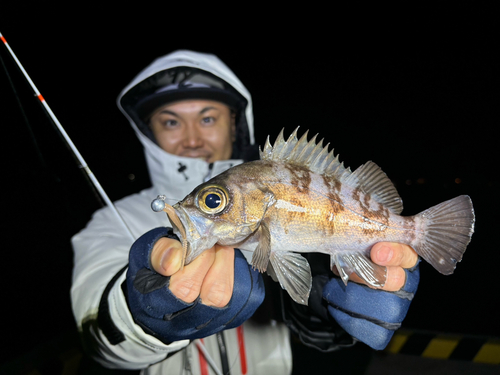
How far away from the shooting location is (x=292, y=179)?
1.49 meters

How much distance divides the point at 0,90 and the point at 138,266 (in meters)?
3.01

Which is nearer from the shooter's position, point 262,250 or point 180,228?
point 180,228

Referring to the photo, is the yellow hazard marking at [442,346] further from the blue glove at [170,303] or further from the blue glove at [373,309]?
the blue glove at [170,303]

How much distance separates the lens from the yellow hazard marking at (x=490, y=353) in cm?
354

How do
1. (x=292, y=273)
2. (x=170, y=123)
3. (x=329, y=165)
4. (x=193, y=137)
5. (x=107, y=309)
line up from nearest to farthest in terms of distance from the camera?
(x=292, y=273)
(x=329, y=165)
(x=107, y=309)
(x=193, y=137)
(x=170, y=123)

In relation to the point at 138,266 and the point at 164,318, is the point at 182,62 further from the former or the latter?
the point at 164,318

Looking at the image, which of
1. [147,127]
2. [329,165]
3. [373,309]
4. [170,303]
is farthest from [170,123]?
[373,309]

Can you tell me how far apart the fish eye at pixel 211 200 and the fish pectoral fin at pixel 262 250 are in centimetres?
24

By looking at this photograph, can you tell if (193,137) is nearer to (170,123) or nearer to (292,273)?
(170,123)

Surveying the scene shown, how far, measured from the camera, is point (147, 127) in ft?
11.8

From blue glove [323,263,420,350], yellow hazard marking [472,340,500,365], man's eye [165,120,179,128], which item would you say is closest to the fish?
blue glove [323,263,420,350]

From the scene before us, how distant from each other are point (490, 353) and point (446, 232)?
3424mm

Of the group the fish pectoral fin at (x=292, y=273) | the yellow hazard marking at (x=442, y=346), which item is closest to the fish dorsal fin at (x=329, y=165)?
the fish pectoral fin at (x=292, y=273)

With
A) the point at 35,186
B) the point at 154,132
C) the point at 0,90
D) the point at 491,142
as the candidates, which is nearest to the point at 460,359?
the point at 154,132
